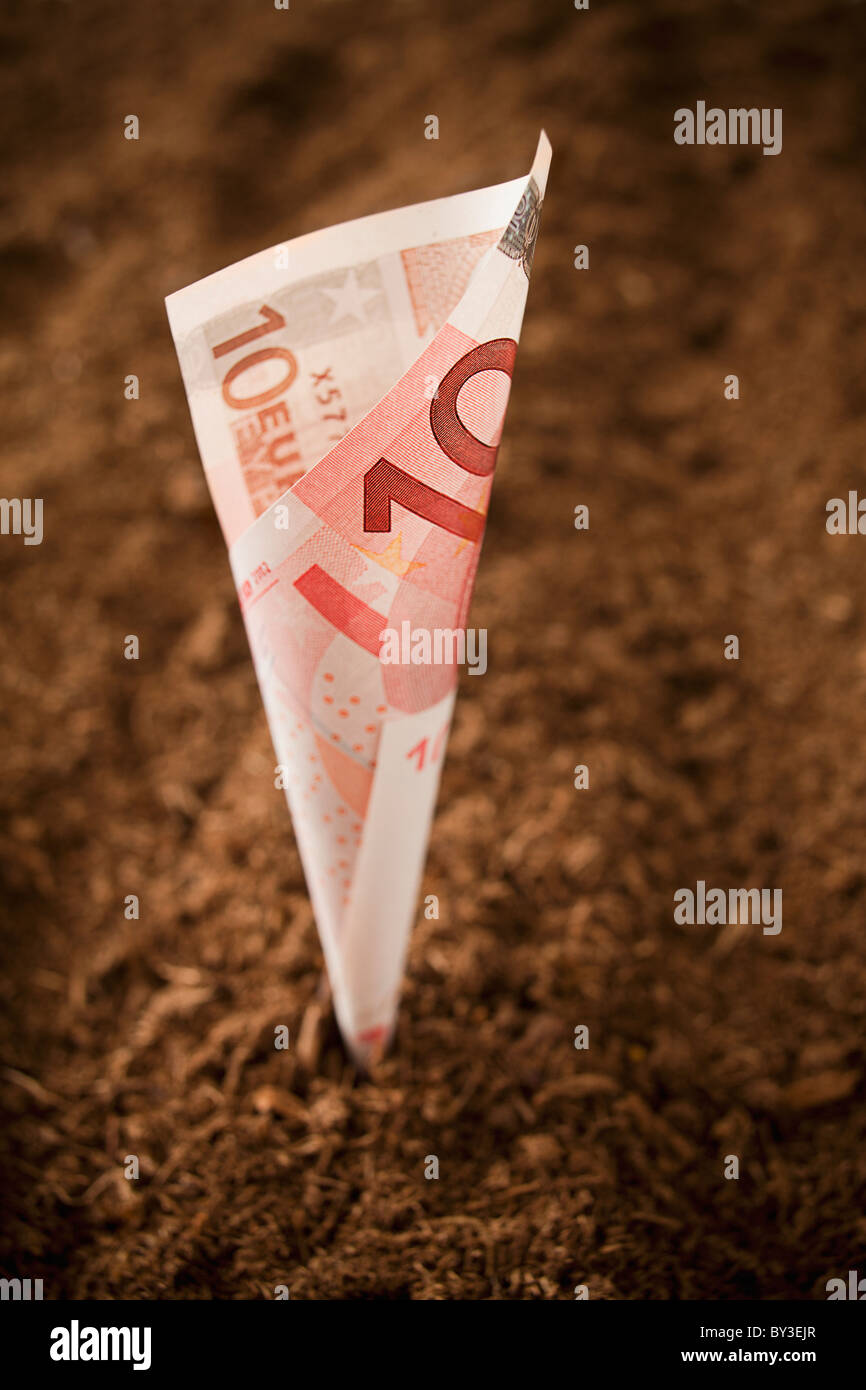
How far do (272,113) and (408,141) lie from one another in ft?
1.18

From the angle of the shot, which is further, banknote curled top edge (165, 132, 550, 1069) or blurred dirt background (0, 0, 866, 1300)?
blurred dirt background (0, 0, 866, 1300)

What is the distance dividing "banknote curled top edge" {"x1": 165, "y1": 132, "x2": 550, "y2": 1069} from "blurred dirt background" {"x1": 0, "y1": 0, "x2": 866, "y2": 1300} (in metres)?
0.47

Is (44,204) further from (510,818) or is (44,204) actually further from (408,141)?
(510,818)

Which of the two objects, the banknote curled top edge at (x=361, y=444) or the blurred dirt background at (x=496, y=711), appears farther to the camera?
the blurred dirt background at (x=496, y=711)

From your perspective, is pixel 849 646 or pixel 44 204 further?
pixel 44 204

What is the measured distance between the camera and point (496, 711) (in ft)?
4.89

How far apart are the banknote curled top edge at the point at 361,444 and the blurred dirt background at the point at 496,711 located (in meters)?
0.47

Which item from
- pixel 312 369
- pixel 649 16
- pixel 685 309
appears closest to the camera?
pixel 312 369

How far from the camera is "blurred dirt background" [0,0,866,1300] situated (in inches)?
40.3

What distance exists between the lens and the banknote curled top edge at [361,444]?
659mm

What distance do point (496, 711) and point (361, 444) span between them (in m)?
0.87

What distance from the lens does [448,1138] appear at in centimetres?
105

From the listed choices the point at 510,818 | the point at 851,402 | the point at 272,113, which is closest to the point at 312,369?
the point at 510,818

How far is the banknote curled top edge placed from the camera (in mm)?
659
